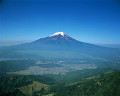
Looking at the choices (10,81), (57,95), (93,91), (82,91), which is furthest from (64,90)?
(10,81)

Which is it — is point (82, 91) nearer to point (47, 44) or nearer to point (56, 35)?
point (47, 44)

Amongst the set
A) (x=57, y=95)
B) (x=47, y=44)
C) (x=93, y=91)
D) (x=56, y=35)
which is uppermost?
(x=56, y=35)

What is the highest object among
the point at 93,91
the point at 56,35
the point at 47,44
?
the point at 56,35

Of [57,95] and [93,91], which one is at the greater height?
[93,91]

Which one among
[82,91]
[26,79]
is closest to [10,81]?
[26,79]

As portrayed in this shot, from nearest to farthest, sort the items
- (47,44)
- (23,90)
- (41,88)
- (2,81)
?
1. (23,90)
2. (41,88)
3. (2,81)
4. (47,44)

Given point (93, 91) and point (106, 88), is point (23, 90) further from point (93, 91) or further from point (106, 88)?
point (106, 88)

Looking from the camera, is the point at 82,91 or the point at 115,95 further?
the point at 82,91

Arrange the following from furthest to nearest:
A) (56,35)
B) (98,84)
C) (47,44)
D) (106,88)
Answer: (56,35)
(47,44)
(98,84)
(106,88)

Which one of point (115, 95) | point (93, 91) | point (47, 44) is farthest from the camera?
point (47, 44)
